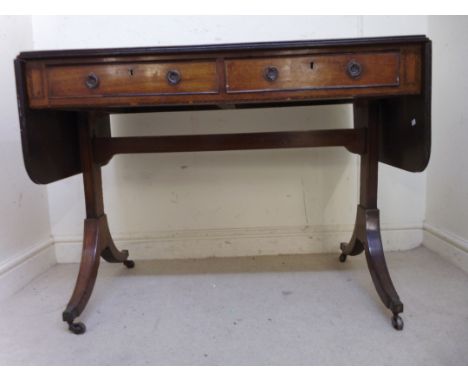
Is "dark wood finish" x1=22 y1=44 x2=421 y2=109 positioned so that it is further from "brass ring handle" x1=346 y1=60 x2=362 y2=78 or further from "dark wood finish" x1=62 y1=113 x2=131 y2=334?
"dark wood finish" x1=62 y1=113 x2=131 y2=334

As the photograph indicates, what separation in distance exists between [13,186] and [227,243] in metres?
0.97

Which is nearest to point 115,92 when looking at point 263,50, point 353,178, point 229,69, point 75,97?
point 75,97

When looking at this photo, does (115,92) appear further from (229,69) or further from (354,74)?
(354,74)

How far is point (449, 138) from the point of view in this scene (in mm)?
1659

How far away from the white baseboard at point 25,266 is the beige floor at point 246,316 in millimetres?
42

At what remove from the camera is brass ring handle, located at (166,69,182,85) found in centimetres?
107

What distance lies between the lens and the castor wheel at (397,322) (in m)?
1.14

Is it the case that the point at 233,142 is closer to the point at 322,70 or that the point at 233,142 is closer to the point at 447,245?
the point at 322,70

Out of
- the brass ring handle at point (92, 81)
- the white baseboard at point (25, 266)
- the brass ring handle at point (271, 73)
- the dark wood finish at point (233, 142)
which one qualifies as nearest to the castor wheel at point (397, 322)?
the dark wood finish at point (233, 142)

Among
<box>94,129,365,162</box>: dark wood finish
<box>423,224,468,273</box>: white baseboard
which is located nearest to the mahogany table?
<box>94,129,365,162</box>: dark wood finish

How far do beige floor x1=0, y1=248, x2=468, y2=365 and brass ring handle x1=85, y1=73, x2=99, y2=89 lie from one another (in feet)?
2.48

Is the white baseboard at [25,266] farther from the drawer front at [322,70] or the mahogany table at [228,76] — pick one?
the drawer front at [322,70]

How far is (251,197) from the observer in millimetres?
1850

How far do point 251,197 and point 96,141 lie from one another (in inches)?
30.7
